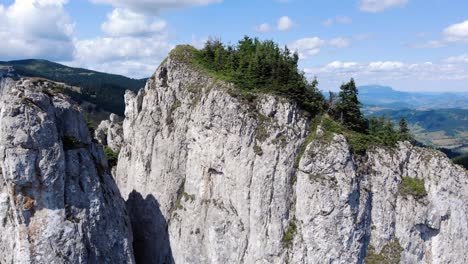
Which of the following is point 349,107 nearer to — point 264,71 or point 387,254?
point 264,71

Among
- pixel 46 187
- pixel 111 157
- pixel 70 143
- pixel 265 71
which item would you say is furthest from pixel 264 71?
pixel 111 157

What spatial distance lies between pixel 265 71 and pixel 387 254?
30.5m

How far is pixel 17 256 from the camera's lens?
131 ft

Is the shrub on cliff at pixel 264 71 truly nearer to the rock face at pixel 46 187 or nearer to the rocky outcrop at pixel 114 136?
the rock face at pixel 46 187

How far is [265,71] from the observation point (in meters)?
53.3

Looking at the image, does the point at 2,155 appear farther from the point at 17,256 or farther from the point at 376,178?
the point at 376,178

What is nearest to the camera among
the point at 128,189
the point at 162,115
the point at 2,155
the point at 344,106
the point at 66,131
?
the point at 2,155

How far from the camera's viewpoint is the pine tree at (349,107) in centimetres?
5569

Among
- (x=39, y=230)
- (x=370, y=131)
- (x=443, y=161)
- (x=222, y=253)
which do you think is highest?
(x=370, y=131)

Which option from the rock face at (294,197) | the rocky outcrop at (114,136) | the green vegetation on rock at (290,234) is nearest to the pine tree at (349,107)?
the rock face at (294,197)

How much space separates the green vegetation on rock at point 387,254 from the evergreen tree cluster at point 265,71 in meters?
20.6

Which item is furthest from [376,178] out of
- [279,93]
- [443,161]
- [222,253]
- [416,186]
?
[222,253]

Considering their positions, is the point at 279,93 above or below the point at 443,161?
above

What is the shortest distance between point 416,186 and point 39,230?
4825 cm
